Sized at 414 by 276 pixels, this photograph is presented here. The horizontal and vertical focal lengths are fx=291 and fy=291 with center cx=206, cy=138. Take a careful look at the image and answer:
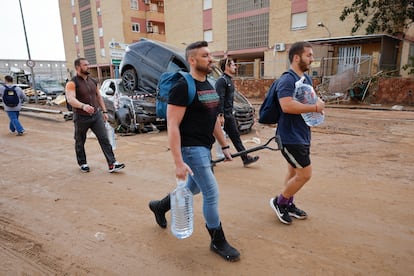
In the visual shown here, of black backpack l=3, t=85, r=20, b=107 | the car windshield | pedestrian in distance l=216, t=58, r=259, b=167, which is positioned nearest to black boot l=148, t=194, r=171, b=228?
pedestrian in distance l=216, t=58, r=259, b=167

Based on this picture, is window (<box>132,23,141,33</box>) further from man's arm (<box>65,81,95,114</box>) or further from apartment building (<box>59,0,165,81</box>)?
man's arm (<box>65,81,95,114</box>)

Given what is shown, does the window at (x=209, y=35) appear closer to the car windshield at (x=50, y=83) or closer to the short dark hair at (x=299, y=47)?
the car windshield at (x=50, y=83)

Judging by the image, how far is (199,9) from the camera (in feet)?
100

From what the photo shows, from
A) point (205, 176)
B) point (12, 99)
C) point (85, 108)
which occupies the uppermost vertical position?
point (85, 108)

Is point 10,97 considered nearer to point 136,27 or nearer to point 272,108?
point 272,108

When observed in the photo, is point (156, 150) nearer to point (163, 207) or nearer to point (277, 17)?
point (163, 207)

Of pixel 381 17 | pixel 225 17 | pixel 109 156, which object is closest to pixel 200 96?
pixel 109 156

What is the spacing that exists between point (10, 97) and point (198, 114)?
882 centimetres

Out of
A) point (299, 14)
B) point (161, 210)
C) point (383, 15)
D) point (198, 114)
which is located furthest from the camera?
point (299, 14)

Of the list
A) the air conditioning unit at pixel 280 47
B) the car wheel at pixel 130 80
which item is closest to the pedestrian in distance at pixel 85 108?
the car wheel at pixel 130 80

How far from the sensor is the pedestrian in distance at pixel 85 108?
185 inches

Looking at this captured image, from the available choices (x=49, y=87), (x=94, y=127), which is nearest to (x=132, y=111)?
(x=94, y=127)

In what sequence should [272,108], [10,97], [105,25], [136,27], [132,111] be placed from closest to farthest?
[272,108] → [132,111] → [10,97] → [136,27] → [105,25]

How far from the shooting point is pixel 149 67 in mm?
9367
